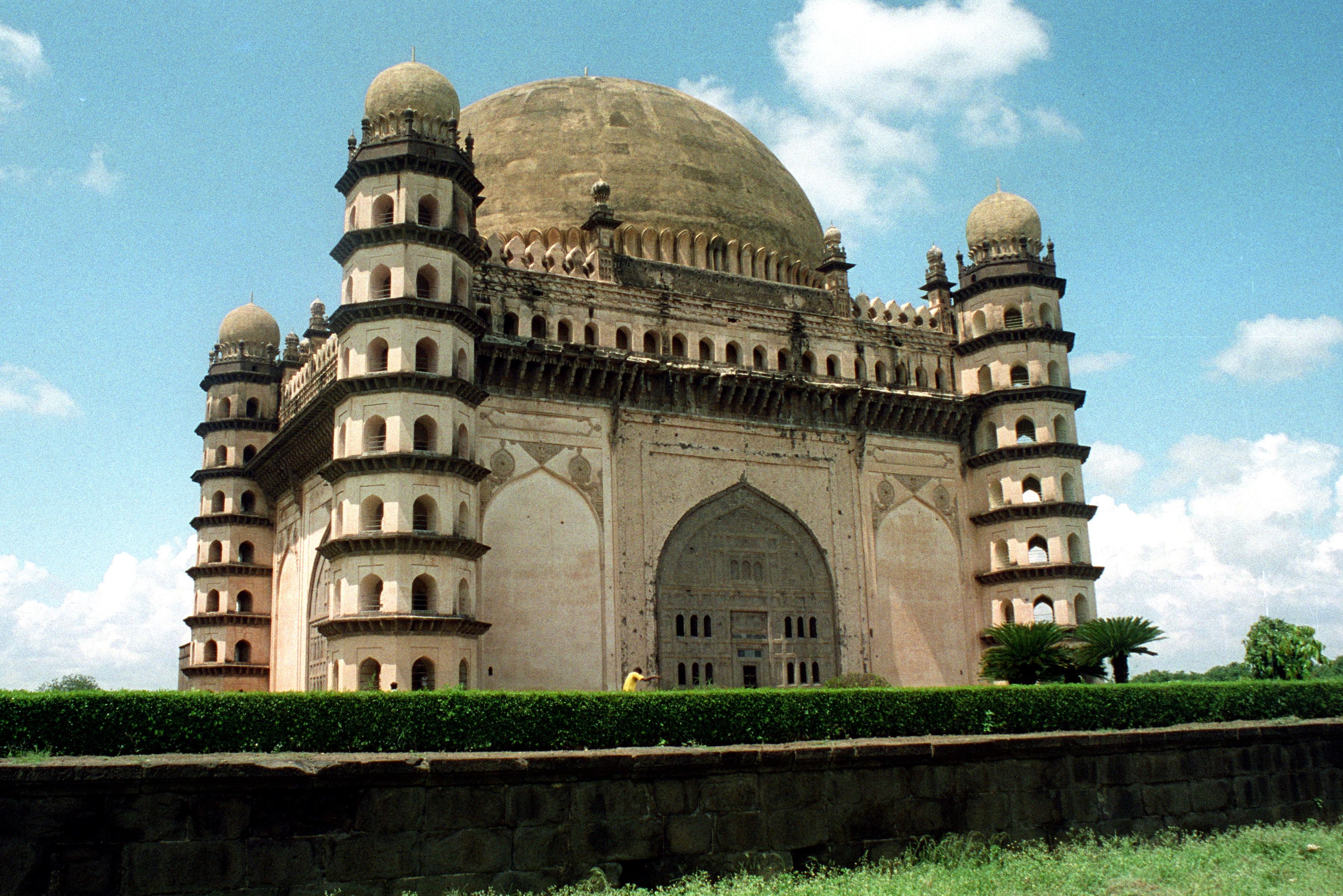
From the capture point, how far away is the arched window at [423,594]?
2350 centimetres

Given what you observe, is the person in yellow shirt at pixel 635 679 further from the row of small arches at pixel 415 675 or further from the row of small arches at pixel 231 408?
the row of small arches at pixel 231 408

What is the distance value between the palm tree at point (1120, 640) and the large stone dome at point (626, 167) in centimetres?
1459

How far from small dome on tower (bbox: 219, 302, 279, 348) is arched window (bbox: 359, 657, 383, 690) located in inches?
611

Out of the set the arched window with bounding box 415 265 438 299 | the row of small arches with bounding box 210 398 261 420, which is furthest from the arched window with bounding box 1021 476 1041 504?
the row of small arches with bounding box 210 398 261 420

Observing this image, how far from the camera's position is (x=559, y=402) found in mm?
27562

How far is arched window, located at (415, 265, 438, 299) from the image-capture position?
25391 millimetres

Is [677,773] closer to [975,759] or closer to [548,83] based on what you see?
[975,759]

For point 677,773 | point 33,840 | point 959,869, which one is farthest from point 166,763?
point 959,869

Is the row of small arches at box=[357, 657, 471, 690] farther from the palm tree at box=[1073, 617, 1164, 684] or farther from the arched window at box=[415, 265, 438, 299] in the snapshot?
the palm tree at box=[1073, 617, 1164, 684]

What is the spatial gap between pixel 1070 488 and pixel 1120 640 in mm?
8412

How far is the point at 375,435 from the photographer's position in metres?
24.6

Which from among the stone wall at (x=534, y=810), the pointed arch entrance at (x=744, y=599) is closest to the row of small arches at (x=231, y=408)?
the pointed arch entrance at (x=744, y=599)

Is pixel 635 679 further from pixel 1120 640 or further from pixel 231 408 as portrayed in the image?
pixel 231 408

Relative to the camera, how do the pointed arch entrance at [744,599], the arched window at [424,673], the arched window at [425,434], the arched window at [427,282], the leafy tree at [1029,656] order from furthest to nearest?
the pointed arch entrance at [744,599]
the arched window at [427,282]
the arched window at [425,434]
the arched window at [424,673]
the leafy tree at [1029,656]
